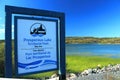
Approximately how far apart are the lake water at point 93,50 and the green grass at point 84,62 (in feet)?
0.52

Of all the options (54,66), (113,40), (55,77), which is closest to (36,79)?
(55,77)

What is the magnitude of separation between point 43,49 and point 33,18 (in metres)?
0.70

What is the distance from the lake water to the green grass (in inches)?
6.2

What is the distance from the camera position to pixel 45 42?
8852 mm

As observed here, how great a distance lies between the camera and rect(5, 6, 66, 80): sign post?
27.1 ft

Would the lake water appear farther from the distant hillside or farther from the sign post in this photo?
the sign post

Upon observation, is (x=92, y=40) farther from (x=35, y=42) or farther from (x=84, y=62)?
(x=35, y=42)

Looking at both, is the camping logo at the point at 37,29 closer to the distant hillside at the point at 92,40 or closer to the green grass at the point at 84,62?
the green grass at the point at 84,62

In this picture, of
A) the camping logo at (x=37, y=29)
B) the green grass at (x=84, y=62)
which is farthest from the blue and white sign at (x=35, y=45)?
the green grass at (x=84, y=62)

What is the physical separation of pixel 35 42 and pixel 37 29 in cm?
28

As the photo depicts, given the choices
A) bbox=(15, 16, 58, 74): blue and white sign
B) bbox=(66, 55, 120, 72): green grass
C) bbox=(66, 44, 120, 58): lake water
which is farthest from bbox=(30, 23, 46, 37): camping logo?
bbox=(66, 44, 120, 58): lake water

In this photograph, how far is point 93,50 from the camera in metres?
15.1

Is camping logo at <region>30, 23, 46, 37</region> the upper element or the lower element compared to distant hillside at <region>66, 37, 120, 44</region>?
upper

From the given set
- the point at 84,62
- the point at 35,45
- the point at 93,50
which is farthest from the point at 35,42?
the point at 93,50
